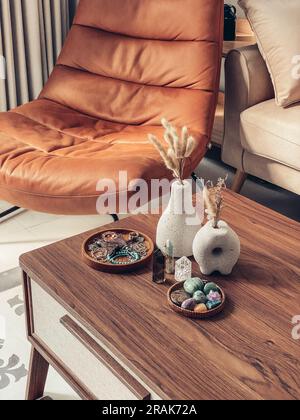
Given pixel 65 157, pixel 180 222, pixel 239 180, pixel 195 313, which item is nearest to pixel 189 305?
pixel 195 313

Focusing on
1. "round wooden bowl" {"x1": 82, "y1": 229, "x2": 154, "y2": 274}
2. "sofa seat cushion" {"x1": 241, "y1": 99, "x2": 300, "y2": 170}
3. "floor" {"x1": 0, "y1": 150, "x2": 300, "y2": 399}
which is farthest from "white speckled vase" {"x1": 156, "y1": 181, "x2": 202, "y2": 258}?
"sofa seat cushion" {"x1": 241, "y1": 99, "x2": 300, "y2": 170}

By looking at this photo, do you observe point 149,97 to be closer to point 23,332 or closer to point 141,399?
point 23,332

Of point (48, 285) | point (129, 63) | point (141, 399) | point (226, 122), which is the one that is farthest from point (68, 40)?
point (141, 399)

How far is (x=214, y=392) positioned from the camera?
100cm

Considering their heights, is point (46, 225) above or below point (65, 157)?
below

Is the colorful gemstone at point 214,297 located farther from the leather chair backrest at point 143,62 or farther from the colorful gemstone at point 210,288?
the leather chair backrest at point 143,62

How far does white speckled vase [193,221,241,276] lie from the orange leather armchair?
0.60 m

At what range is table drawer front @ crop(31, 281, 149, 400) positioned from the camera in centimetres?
110

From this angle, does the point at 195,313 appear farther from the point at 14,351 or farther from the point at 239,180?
the point at 239,180

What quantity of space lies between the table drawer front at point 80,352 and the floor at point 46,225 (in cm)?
57

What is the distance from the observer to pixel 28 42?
2.78 meters

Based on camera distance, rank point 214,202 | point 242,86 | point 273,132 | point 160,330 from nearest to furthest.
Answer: point 160,330, point 214,202, point 273,132, point 242,86

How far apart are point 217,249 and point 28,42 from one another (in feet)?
6.18

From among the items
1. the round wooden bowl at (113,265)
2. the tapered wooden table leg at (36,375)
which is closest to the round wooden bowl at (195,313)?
the round wooden bowl at (113,265)
